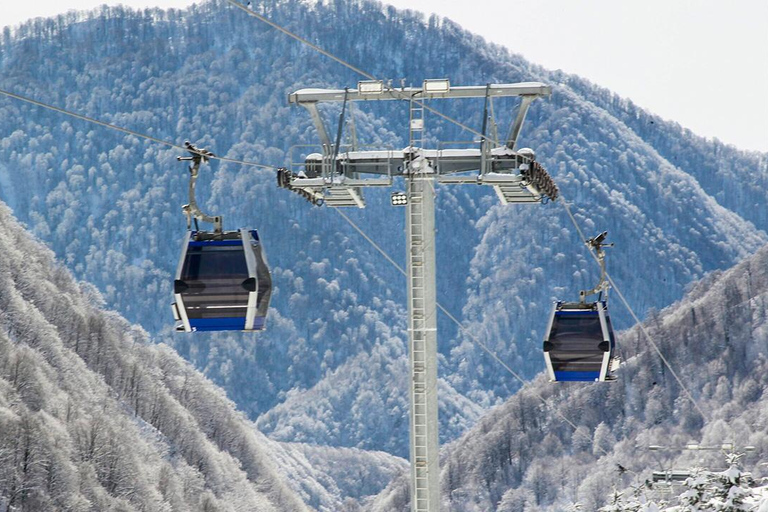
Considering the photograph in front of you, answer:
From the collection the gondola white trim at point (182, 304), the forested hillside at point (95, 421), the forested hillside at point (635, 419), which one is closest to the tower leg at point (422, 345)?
the gondola white trim at point (182, 304)

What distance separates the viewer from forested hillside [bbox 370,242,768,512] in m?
119

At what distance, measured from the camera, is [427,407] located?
15156 millimetres

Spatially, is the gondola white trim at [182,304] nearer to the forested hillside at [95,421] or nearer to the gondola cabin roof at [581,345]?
the gondola cabin roof at [581,345]

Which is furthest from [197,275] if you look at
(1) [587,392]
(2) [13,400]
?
(1) [587,392]

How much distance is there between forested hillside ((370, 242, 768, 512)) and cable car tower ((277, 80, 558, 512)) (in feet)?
314

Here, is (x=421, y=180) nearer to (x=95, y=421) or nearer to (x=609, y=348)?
(x=609, y=348)

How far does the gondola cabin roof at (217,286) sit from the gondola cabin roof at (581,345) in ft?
20.1

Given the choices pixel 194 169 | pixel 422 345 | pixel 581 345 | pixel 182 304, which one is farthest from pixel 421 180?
pixel 581 345

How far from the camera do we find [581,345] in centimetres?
2202

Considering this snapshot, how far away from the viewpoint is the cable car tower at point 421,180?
15.2 meters

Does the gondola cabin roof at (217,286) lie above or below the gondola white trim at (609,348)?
above

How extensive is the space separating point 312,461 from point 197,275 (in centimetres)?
17208

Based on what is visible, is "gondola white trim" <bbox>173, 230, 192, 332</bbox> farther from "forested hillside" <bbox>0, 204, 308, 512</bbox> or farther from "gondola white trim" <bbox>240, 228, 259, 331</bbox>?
"forested hillside" <bbox>0, 204, 308, 512</bbox>

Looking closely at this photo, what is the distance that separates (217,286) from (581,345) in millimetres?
6975
